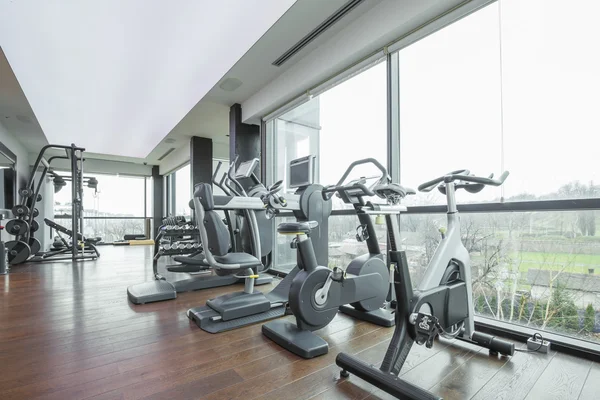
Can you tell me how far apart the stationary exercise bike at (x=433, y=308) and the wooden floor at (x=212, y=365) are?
0.37ft

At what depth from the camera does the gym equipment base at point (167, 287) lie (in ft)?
10.3

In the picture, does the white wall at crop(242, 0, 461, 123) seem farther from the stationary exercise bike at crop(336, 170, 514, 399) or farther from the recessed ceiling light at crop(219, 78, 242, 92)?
the stationary exercise bike at crop(336, 170, 514, 399)

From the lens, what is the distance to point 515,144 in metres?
2.27

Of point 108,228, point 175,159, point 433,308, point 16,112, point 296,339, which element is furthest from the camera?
point 108,228

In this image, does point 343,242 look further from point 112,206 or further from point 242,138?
point 112,206

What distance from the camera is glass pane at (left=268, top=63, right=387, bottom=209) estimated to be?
329 centimetres

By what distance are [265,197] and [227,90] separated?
278 centimetres

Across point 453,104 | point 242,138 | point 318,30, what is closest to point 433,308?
point 453,104

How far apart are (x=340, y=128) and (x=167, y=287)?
109 inches

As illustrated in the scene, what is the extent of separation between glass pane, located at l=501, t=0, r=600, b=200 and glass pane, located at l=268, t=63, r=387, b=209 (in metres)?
1.11

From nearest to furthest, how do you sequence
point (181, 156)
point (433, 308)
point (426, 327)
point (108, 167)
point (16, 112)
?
point (426, 327) → point (433, 308) → point (16, 112) → point (181, 156) → point (108, 167)

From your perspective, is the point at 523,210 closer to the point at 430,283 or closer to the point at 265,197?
the point at 430,283

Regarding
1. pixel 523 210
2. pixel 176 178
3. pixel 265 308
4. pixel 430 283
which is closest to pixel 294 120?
pixel 265 308

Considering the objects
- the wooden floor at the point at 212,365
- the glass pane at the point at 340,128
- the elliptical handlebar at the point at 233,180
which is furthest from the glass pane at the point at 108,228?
the elliptical handlebar at the point at 233,180
